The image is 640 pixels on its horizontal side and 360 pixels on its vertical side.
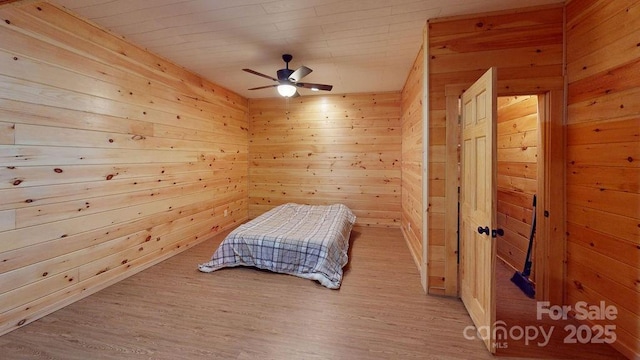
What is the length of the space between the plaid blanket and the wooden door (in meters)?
1.26

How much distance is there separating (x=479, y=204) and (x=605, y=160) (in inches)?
35.9

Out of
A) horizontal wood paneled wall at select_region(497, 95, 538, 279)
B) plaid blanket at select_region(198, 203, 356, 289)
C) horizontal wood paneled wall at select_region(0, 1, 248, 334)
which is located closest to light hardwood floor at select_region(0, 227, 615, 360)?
plaid blanket at select_region(198, 203, 356, 289)

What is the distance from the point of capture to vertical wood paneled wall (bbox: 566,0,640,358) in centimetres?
169

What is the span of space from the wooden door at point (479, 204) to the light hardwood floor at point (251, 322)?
0.80ft

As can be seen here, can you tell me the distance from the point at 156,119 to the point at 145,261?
1746mm

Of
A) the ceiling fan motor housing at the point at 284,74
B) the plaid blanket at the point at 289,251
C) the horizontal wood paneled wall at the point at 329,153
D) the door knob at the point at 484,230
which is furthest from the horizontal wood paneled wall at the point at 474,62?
the horizontal wood paneled wall at the point at 329,153

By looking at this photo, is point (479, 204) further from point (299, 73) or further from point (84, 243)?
point (84, 243)

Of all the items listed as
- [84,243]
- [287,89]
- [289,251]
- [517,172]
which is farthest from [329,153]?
[84,243]

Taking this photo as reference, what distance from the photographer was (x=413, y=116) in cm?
356

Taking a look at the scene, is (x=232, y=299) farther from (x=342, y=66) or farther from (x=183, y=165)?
(x=342, y=66)

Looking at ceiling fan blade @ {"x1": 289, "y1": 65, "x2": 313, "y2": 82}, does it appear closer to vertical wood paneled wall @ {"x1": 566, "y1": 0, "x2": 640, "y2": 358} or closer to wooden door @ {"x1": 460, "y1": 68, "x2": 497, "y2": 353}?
wooden door @ {"x1": 460, "y1": 68, "x2": 497, "y2": 353}

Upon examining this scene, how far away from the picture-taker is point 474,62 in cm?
239

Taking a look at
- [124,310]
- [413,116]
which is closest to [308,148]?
[413,116]

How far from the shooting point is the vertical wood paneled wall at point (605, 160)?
5.53 ft
